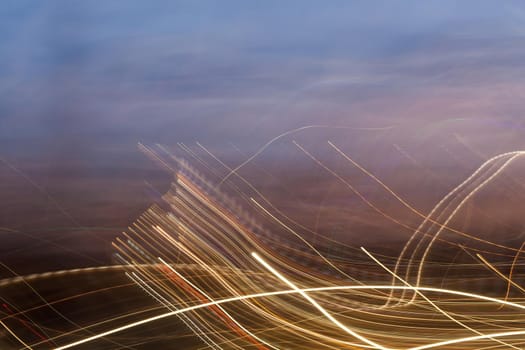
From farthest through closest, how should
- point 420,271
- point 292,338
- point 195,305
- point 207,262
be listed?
1. point 420,271
2. point 207,262
3. point 195,305
4. point 292,338

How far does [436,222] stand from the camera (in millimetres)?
4254

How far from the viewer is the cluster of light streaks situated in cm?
339

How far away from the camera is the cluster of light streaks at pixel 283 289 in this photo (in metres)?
3.39

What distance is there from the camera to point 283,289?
3.74 m

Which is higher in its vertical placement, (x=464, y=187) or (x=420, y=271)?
(x=464, y=187)

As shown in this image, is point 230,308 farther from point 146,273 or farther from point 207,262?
point 146,273

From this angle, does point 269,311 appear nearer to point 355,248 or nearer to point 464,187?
point 355,248

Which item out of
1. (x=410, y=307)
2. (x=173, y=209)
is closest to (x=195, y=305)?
(x=173, y=209)

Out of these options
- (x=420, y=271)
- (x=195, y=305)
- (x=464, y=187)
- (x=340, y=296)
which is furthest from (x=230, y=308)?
(x=464, y=187)

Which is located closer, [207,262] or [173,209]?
[207,262]

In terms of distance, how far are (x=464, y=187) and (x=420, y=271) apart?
0.65m

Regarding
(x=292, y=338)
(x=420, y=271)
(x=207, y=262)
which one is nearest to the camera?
(x=292, y=338)

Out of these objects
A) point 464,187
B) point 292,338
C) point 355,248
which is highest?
point 464,187

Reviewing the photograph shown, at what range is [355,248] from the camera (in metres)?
4.27
